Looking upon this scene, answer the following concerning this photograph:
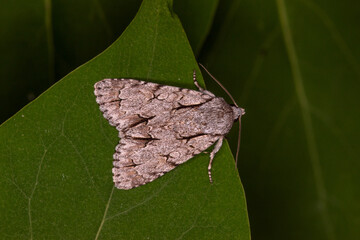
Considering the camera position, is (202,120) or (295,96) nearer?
(202,120)

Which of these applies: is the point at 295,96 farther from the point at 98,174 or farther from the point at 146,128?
the point at 98,174

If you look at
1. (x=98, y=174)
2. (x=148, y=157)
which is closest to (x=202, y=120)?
(x=148, y=157)

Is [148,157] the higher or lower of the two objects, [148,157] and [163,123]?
the lower

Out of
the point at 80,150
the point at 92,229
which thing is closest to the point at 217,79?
the point at 80,150

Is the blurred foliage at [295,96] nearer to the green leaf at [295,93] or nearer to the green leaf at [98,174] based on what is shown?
the green leaf at [295,93]

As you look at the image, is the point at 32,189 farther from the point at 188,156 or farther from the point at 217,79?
the point at 217,79

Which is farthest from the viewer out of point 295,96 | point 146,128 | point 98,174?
point 295,96
